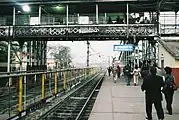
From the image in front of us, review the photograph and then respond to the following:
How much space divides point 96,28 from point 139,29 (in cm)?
408

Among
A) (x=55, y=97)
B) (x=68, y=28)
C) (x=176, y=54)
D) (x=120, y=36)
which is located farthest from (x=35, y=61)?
(x=55, y=97)

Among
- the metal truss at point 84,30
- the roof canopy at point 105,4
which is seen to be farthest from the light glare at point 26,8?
the metal truss at point 84,30

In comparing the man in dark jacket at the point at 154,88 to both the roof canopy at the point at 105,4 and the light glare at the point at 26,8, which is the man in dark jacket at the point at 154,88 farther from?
the light glare at the point at 26,8

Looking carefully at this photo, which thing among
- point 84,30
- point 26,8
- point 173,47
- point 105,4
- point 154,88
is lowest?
point 154,88

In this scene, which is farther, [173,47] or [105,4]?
[105,4]

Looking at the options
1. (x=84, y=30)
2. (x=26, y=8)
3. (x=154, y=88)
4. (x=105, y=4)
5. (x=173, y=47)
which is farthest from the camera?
(x=26, y=8)

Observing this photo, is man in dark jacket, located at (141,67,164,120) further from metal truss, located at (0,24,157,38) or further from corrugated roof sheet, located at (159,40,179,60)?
metal truss, located at (0,24,157,38)

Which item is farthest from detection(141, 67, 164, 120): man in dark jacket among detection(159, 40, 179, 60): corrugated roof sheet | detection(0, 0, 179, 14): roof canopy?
detection(0, 0, 179, 14): roof canopy

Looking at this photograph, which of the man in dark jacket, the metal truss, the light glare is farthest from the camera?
the light glare

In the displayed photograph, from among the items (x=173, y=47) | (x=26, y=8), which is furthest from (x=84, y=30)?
(x=173, y=47)

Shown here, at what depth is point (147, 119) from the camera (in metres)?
9.93

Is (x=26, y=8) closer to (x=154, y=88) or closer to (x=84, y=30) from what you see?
(x=84, y=30)

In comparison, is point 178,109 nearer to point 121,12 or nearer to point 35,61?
point 121,12

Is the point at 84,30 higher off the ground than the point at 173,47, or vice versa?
the point at 84,30
